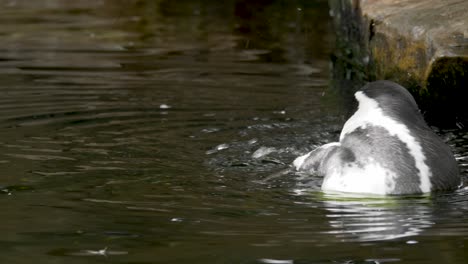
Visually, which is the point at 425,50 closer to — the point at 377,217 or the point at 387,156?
the point at 387,156

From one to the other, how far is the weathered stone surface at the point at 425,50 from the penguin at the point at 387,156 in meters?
1.08

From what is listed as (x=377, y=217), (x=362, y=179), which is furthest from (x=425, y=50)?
(x=377, y=217)

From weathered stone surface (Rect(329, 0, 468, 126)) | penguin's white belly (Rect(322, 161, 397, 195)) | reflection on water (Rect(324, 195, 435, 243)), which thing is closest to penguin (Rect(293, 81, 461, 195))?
penguin's white belly (Rect(322, 161, 397, 195))

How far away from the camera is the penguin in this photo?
5.68 m

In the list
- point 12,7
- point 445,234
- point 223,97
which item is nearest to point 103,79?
point 223,97

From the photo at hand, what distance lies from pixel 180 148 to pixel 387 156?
1.62 m

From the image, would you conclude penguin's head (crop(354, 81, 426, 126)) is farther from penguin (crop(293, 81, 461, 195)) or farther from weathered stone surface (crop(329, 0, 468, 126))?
weathered stone surface (crop(329, 0, 468, 126))

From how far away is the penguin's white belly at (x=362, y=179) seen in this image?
18.5 ft

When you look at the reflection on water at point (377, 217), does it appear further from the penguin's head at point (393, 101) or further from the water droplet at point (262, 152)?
the water droplet at point (262, 152)

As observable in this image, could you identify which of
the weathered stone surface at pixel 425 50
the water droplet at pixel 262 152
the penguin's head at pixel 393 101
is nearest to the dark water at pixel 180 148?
the water droplet at pixel 262 152

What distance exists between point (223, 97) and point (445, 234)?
4.06 meters

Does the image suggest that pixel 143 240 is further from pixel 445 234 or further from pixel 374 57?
pixel 374 57

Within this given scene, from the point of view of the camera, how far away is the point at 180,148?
22.6 feet

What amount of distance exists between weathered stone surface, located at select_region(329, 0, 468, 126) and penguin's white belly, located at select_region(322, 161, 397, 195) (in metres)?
1.73
